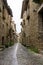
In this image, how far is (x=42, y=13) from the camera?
2162cm

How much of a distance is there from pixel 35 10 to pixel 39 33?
10.9ft

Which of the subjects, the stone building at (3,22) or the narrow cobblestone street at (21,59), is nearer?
the narrow cobblestone street at (21,59)

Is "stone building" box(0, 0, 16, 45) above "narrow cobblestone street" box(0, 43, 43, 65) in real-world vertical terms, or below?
above

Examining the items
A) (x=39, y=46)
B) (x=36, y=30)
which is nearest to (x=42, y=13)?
(x=36, y=30)

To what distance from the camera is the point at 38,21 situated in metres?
21.7

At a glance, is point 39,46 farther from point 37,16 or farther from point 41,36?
point 37,16

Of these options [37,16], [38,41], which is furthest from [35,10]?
[38,41]

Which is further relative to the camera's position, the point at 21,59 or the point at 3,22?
the point at 3,22

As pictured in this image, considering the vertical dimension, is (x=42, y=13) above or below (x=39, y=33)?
above

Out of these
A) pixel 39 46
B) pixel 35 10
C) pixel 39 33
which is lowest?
pixel 39 46

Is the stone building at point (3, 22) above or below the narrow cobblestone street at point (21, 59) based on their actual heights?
above

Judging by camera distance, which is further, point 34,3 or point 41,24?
point 34,3

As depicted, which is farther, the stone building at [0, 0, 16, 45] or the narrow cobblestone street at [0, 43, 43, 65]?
the stone building at [0, 0, 16, 45]

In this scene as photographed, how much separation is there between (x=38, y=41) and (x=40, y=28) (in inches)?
61.6
